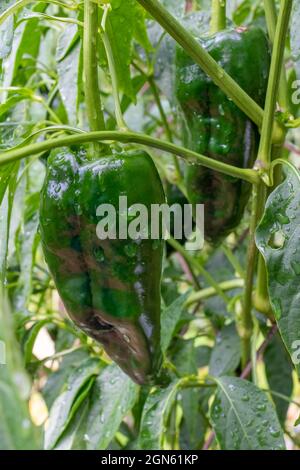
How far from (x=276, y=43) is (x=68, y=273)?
0.27 metres

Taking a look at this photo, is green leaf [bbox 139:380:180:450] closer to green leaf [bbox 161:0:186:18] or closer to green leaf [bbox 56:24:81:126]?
green leaf [bbox 56:24:81:126]

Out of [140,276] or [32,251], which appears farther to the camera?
[32,251]

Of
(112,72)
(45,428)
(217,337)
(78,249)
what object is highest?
(112,72)

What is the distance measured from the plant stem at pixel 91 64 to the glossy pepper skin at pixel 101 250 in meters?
0.04

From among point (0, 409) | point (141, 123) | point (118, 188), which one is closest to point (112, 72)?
point (118, 188)

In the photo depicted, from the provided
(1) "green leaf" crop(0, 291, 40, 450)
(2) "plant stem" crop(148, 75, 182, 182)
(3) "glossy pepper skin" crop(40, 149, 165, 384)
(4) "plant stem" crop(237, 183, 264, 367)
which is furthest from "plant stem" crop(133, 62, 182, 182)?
(1) "green leaf" crop(0, 291, 40, 450)

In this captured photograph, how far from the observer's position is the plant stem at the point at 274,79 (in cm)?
57

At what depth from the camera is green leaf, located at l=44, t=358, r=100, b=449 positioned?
83 cm

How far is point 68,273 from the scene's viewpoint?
2.04 feet

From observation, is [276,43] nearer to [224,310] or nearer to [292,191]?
[292,191]

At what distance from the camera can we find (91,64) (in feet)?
1.86

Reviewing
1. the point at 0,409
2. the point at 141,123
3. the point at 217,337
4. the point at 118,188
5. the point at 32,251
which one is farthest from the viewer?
the point at 141,123

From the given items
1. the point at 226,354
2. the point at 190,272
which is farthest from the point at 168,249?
the point at 226,354

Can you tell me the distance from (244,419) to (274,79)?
36 centimetres
